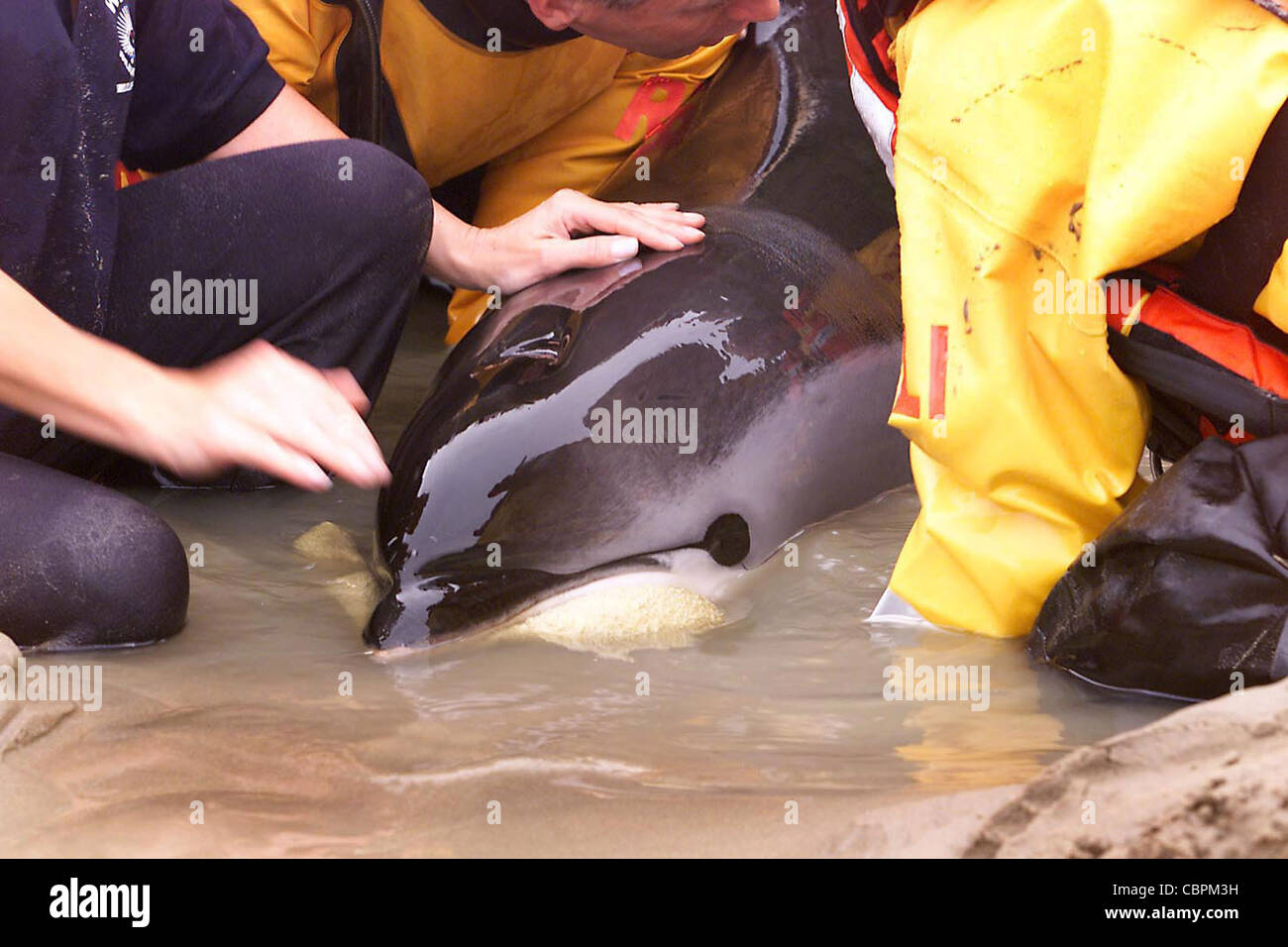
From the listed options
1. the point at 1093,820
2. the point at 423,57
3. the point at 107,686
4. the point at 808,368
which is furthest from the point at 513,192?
the point at 1093,820

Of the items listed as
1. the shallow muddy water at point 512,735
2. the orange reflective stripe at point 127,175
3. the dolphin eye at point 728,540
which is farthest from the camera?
the orange reflective stripe at point 127,175

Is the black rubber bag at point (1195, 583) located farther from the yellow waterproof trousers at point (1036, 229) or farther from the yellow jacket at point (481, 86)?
the yellow jacket at point (481, 86)

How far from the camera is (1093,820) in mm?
1266

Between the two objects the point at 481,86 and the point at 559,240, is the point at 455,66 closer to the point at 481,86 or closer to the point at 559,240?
the point at 481,86

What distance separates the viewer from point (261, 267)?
2551 mm

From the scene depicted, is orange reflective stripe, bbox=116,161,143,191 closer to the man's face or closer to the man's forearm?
the man's face

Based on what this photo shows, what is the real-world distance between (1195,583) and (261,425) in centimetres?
107

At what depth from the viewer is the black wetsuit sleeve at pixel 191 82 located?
8.10 ft

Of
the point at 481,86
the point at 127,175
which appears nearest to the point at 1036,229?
the point at 481,86

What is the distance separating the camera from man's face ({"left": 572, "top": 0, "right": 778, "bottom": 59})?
2.60m

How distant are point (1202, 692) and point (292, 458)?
1068mm

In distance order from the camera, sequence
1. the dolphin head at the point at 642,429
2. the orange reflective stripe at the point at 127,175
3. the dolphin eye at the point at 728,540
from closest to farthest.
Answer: the dolphin head at the point at 642,429 → the dolphin eye at the point at 728,540 → the orange reflective stripe at the point at 127,175

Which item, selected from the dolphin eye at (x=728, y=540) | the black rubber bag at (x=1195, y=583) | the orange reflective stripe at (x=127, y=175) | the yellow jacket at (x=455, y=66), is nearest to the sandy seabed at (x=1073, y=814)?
the black rubber bag at (x=1195, y=583)

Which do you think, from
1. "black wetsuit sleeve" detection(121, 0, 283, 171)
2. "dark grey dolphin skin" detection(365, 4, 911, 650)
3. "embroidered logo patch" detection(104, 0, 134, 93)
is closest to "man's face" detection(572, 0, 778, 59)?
"dark grey dolphin skin" detection(365, 4, 911, 650)
